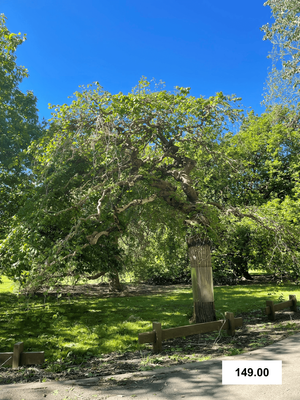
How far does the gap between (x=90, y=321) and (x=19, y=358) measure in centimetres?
527

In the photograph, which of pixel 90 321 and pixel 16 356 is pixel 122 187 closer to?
pixel 90 321

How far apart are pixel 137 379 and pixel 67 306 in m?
9.48

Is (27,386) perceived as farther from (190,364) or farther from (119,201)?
(119,201)

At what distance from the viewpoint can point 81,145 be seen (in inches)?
350

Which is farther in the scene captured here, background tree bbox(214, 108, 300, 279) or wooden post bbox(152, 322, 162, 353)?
background tree bbox(214, 108, 300, 279)

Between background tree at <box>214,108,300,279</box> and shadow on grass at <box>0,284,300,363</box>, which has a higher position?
background tree at <box>214,108,300,279</box>

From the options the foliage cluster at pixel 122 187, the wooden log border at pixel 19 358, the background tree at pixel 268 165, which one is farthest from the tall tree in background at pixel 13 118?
the background tree at pixel 268 165

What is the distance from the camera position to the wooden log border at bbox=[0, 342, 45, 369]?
591 cm

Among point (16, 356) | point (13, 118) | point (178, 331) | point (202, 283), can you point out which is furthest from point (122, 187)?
point (13, 118)

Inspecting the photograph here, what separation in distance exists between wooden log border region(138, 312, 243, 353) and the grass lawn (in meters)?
1.10

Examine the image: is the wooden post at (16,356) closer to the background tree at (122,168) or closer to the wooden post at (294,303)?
→ the background tree at (122,168)

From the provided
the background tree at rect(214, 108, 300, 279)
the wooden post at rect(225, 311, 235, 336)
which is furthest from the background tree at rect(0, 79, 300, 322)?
the background tree at rect(214, 108, 300, 279)

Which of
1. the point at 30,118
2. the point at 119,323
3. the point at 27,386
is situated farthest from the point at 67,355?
the point at 30,118

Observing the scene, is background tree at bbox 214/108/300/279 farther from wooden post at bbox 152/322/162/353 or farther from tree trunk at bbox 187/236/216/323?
wooden post at bbox 152/322/162/353
